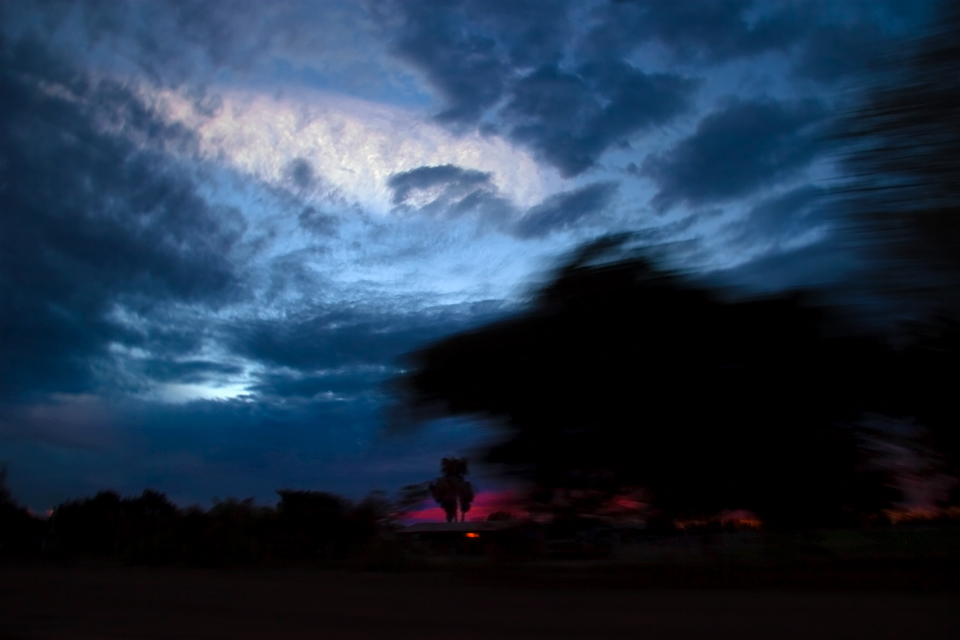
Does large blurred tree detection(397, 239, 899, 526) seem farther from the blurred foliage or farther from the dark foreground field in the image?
the dark foreground field

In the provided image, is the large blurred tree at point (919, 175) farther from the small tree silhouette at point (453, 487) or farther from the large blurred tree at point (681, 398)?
the small tree silhouette at point (453, 487)

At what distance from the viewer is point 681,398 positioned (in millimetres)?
9297

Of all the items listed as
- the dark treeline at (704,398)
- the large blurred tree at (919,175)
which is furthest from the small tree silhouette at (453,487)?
the large blurred tree at (919,175)

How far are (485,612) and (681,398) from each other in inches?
154

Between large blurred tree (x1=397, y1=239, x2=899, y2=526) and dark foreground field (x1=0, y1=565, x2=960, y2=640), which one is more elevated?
large blurred tree (x1=397, y1=239, x2=899, y2=526)

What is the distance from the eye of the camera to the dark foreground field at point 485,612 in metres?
5.51

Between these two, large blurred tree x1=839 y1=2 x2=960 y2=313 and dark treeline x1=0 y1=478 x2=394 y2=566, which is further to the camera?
dark treeline x1=0 y1=478 x2=394 y2=566

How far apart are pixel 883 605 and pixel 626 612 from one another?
6.68 ft

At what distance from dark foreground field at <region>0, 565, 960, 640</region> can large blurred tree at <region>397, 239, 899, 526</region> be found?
1671 millimetres

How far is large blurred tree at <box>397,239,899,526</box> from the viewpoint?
913cm

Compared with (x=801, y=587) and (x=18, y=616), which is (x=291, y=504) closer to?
(x=18, y=616)

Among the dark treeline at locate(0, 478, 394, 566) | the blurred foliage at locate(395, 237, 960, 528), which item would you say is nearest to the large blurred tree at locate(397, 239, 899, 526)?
the blurred foliage at locate(395, 237, 960, 528)

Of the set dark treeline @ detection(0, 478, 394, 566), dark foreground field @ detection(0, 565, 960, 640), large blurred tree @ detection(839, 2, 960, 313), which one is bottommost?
dark foreground field @ detection(0, 565, 960, 640)

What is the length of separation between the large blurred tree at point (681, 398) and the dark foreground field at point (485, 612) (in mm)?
1671
